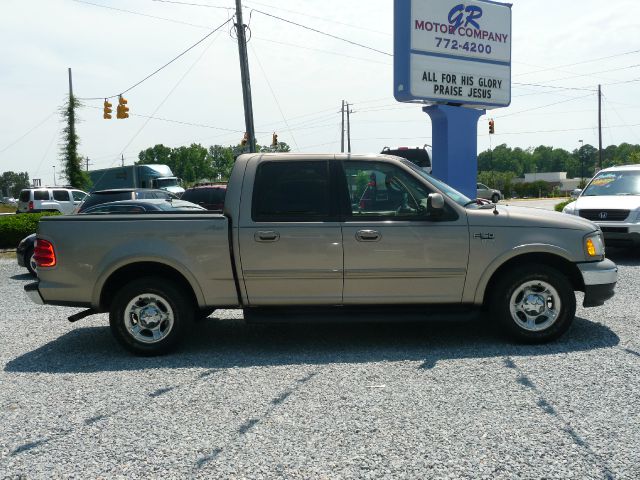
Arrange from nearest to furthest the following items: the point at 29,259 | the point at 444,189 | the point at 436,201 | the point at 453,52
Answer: the point at 436,201 < the point at 444,189 < the point at 29,259 < the point at 453,52

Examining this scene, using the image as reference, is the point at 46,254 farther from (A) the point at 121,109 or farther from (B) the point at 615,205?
(A) the point at 121,109

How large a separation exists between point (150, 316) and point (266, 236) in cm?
136

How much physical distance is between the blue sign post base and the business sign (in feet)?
0.89

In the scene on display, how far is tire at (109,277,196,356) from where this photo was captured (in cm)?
558

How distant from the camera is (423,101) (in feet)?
44.1

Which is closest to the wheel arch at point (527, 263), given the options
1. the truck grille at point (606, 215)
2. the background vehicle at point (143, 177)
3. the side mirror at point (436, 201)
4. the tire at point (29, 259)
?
the side mirror at point (436, 201)

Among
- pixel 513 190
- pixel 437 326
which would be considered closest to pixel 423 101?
pixel 437 326

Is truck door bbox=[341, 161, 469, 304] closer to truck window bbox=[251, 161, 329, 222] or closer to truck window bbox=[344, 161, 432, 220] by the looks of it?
truck window bbox=[344, 161, 432, 220]

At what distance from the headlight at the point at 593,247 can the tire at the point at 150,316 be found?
3859 mm

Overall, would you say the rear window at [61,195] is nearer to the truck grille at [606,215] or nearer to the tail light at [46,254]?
the truck grille at [606,215]

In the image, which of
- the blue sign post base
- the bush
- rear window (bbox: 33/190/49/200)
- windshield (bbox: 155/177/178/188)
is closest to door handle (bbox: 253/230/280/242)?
the blue sign post base

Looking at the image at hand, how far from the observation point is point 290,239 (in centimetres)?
552

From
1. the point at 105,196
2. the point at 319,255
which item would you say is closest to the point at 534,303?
the point at 319,255

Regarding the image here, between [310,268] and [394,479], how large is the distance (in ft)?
8.78
